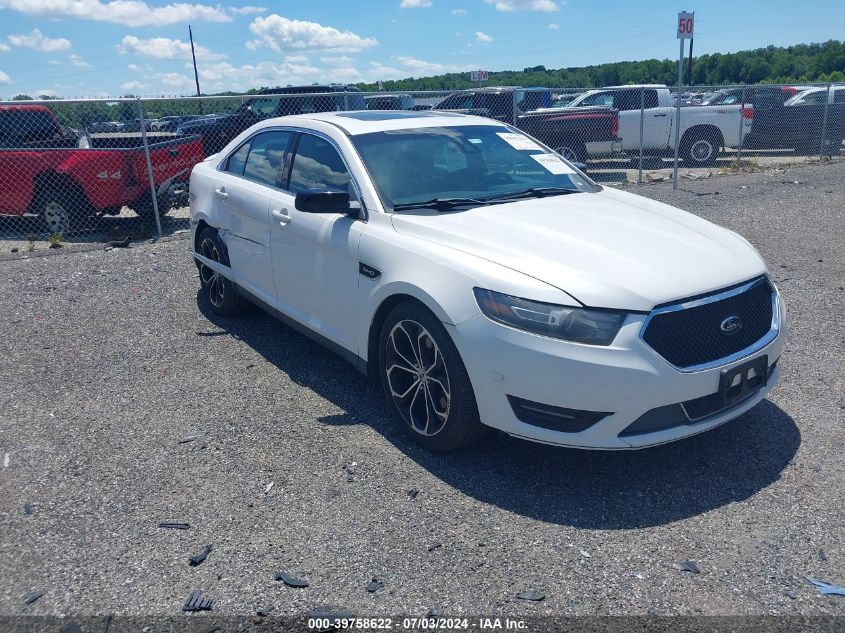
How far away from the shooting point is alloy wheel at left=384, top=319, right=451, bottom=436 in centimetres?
389

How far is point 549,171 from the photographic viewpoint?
5.20m

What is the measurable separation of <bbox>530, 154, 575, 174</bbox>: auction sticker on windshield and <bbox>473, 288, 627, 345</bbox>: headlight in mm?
2033

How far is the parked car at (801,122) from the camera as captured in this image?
18312mm

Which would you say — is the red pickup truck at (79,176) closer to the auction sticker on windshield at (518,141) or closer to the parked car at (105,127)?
the parked car at (105,127)

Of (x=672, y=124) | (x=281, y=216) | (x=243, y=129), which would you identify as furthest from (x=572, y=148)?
(x=281, y=216)

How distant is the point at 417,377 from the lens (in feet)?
13.3

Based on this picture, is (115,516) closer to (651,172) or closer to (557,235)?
(557,235)

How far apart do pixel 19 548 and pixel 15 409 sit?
6.01 ft

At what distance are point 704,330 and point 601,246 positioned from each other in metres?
0.66

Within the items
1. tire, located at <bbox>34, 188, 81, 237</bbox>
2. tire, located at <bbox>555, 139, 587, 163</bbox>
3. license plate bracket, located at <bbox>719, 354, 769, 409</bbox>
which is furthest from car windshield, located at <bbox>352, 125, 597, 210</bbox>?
tire, located at <bbox>555, 139, 587, 163</bbox>

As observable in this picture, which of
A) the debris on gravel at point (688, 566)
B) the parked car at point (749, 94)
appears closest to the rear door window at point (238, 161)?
the debris on gravel at point (688, 566)

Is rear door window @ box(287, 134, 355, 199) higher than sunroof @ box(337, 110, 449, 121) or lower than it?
lower

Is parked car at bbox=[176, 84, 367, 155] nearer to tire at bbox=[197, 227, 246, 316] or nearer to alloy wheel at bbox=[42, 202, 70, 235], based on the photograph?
alloy wheel at bbox=[42, 202, 70, 235]

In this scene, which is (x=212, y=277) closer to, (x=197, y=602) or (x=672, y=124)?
(x=197, y=602)
